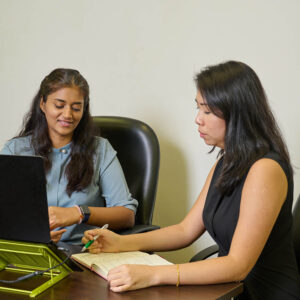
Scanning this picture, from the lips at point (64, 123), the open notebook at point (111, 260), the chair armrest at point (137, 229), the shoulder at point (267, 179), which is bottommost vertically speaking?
the chair armrest at point (137, 229)

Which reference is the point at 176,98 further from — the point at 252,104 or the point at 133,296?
the point at 133,296

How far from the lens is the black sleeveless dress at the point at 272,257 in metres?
1.42

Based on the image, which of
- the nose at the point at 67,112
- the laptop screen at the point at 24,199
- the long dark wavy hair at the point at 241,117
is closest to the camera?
the laptop screen at the point at 24,199

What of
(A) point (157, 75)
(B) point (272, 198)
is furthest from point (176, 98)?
(B) point (272, 198)

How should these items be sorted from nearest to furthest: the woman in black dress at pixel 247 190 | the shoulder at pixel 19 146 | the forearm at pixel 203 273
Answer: the forearm at pixel 203 273 < the woman in black dress at pixel 247 190 < the shoulder at pixel 19 146

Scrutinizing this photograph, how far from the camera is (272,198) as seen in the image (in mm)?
1292

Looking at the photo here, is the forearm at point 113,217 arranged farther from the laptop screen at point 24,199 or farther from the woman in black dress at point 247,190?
the laptop screen at point 24,199

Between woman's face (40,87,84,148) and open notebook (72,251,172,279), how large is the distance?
0.75m

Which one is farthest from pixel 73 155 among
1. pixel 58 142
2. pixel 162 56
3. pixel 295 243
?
pixel 295 243

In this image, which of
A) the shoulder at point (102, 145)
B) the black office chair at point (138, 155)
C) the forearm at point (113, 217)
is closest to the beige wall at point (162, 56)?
the black office chair at point (138, 155)

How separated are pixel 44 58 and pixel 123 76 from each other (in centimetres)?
63

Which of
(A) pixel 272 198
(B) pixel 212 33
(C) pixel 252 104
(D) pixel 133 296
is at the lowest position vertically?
(D) pixel 133 296

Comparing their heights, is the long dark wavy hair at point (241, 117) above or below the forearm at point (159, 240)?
above

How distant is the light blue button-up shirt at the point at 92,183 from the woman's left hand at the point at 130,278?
78 cm
